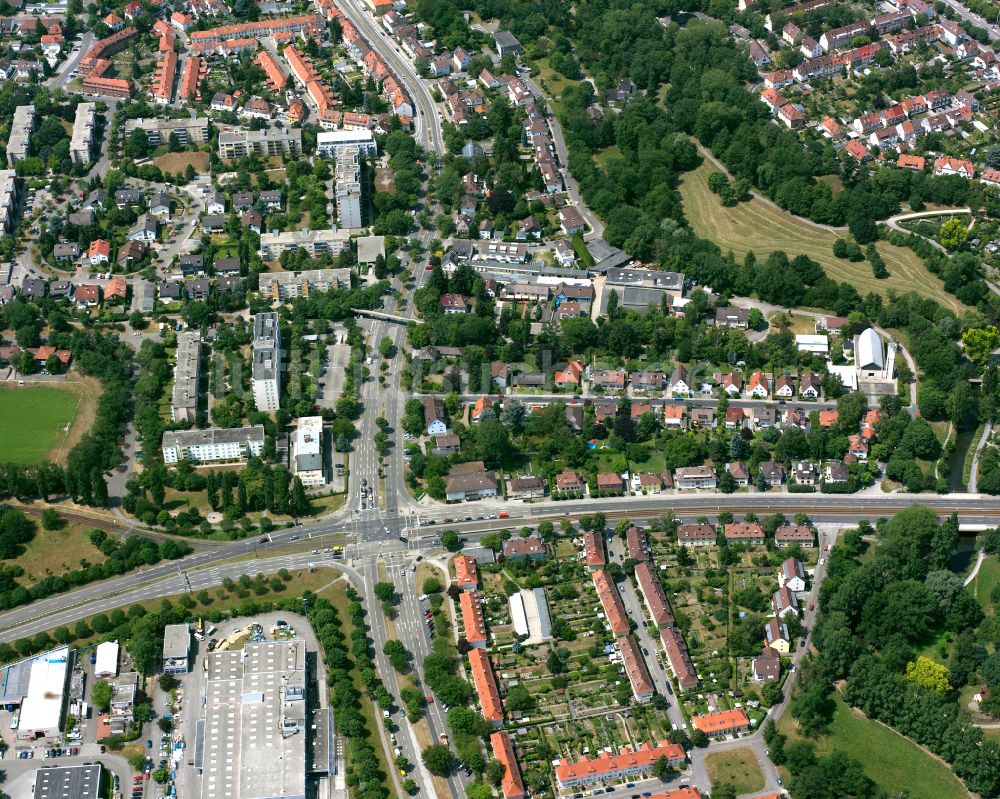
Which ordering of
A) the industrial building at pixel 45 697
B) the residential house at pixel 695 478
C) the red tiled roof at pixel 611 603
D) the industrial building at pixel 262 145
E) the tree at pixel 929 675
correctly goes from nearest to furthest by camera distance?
the industrial building at pixel 45 697
the tree at pixel 929 675
the red tiled roof at pixel 611 603
the residential house at pixel 695 478
the industrial building at pixel 262 145

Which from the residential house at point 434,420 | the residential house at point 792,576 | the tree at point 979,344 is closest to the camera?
the residential house at point 792,576

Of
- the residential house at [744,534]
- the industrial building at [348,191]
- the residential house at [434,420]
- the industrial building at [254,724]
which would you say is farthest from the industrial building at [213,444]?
the residential house at [744,534]

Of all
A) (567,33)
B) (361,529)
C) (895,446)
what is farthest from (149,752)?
(567,33)

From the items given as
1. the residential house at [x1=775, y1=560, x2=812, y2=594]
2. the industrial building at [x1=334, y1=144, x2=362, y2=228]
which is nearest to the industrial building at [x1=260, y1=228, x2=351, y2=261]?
the industrial building at [x1=334, y1=144, x2=362, y2=228]

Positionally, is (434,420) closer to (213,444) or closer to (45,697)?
(213,444)


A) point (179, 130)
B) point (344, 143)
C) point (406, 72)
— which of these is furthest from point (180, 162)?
point (406, 72)

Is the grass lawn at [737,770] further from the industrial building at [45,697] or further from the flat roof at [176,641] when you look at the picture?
the industrial building at [45,697]
